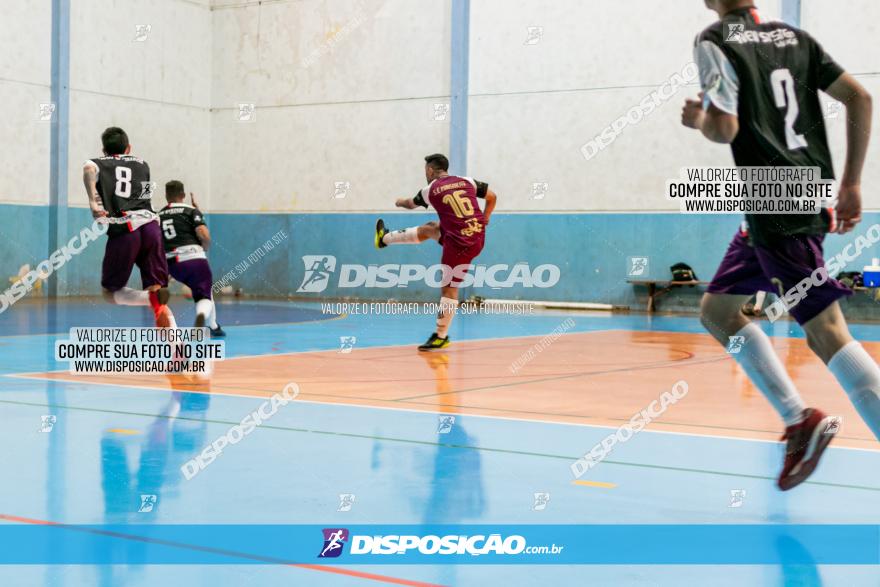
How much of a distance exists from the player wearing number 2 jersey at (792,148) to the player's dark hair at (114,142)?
6.64 meters

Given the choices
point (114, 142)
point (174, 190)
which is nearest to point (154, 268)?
point (114, 142)

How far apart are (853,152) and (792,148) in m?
0.23

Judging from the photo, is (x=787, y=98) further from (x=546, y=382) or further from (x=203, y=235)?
(x=203, y=235)

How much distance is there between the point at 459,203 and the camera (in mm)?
12289

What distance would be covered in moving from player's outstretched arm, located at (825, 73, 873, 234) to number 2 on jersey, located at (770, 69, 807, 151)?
0.18 m

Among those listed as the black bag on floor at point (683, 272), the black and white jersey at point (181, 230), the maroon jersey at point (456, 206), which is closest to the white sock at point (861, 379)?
the maroon jersey at point (456, 206)

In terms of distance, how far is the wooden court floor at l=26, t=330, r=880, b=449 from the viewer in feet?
23.9

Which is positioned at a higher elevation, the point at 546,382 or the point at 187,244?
the point at 187,244

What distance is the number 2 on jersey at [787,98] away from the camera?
4297 millimetres

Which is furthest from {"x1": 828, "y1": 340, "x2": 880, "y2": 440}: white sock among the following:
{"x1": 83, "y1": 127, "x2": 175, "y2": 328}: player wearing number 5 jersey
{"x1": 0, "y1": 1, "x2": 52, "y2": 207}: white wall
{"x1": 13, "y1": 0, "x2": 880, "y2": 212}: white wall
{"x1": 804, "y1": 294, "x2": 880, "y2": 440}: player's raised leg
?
{"x1": 0, "y1": 1, "x2": 52, "y2": 207}: white wall

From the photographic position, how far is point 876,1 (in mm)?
19062

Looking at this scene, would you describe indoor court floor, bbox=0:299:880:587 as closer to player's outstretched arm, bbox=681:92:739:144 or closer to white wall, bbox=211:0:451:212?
player's outstretched arm, bbox=681:92:739:144

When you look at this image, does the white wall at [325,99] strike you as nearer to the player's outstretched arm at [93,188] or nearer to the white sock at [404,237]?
the white sock at [404,237]

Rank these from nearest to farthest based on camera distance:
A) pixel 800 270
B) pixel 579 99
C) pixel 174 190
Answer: pixel 800 270, pixel 174 190, pixel 579 99
